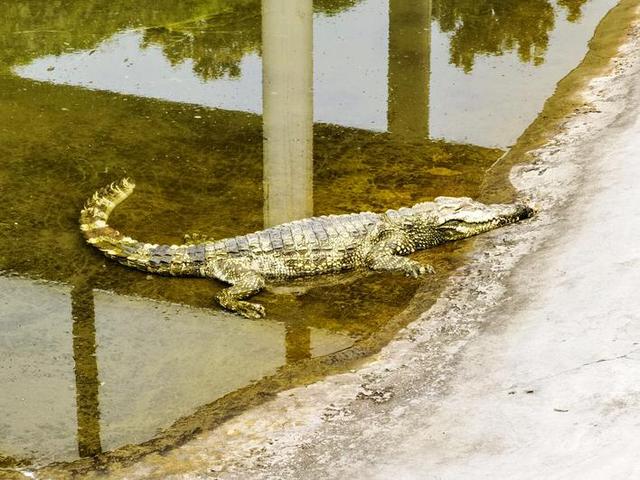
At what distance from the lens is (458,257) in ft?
24.0

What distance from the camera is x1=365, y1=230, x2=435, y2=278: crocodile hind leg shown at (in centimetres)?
714

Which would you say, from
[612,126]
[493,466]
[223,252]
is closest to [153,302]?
[223,252]

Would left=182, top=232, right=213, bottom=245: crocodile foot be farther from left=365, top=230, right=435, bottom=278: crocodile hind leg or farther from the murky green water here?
left=365, top=230, right=435, bottom=278: crocodile hind leg

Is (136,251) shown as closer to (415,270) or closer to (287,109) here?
(415,270)

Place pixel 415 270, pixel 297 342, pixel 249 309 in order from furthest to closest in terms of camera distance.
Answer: pixel 415 270 → pixel 249 309 → pixel 297 342

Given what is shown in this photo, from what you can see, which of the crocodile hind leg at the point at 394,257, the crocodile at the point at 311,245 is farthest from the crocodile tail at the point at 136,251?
the crocodile hind leg at the point at 394,257

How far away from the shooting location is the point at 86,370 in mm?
6055

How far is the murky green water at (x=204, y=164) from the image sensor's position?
596 centimetres

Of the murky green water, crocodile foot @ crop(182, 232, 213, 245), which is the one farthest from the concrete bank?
crocodile foot @ crop(182, 232, 213, 245)

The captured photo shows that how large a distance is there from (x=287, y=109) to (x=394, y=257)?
268cm

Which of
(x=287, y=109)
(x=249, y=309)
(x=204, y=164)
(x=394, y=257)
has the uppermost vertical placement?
(x=287, y=109)

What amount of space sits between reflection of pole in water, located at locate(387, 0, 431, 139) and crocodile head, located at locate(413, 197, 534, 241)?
5.96ft

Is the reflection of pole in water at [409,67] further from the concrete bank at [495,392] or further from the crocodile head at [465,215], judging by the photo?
the concrete bank at [495,392]

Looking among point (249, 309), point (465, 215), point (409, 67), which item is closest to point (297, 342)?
point (249, 309)
